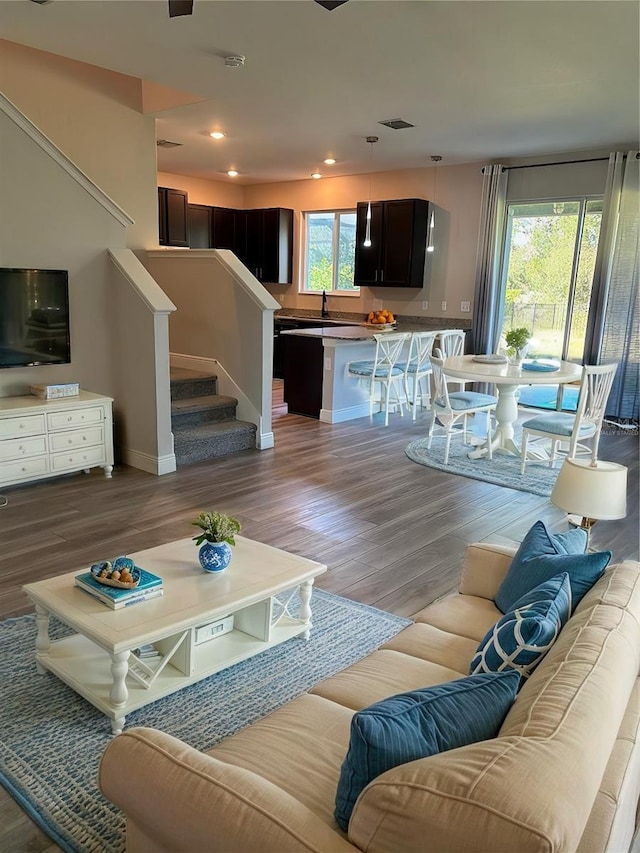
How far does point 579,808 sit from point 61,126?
5970mm

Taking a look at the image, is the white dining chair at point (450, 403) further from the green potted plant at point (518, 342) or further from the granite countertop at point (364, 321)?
the granite countertop at point (364, 321)

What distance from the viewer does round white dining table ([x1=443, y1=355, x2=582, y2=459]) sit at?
5086 millimetres

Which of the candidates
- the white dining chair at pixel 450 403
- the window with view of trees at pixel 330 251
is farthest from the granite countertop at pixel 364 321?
the white dining chair at pixel 450 403

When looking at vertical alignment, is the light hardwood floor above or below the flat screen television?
below

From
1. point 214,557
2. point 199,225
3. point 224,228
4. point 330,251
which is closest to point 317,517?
point 214,557

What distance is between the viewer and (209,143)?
7.36 metres

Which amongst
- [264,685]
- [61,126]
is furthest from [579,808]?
[61,126]

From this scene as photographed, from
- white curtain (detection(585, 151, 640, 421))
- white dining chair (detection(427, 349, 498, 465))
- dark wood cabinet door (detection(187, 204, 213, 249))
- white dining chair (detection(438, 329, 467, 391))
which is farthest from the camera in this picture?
dark wood cabinet door (detection(187, 204, 213, 249))

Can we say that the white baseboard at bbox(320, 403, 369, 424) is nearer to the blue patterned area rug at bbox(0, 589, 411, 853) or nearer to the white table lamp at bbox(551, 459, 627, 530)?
the blue patterned area rug at bbox(0, 589, 411, 853)

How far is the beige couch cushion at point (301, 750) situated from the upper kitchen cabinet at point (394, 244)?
7.23 meters

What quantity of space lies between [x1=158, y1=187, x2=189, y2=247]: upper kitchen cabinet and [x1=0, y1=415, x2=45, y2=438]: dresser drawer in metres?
4.65

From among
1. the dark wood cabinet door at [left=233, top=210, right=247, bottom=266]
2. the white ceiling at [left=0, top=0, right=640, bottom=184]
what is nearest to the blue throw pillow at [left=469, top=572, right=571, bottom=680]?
the white ceiling at [left=0, top=0, right=640, bottom=184]

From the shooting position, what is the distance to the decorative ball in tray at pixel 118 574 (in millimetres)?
2307

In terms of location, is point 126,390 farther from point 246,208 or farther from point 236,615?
point 246,208
